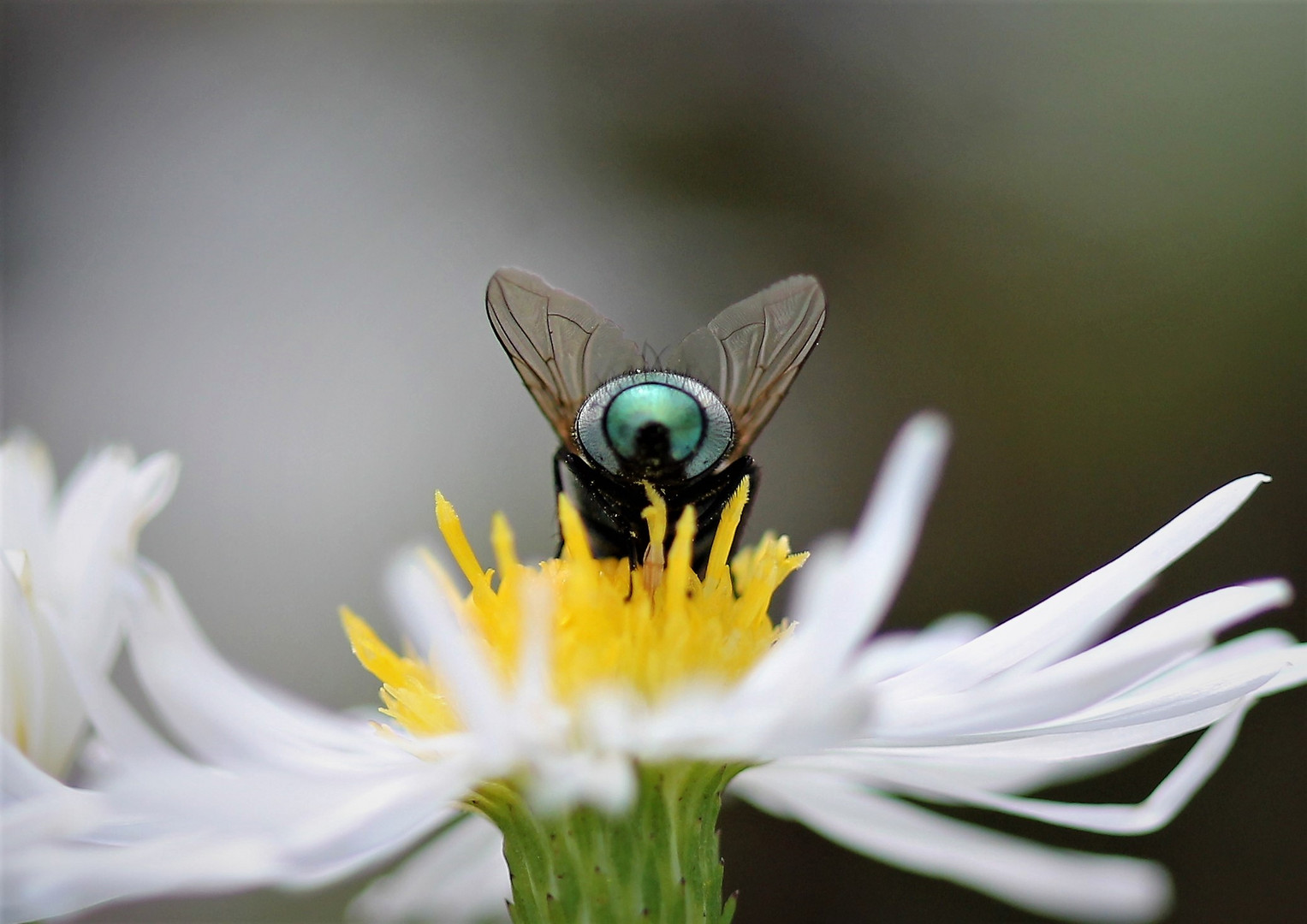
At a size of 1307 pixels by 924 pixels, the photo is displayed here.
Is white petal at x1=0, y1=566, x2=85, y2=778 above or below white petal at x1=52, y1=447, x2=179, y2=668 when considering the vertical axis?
below

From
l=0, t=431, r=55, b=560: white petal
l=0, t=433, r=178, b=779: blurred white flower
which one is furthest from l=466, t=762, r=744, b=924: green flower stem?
l=0, t=431, r=55, b=560: white petal

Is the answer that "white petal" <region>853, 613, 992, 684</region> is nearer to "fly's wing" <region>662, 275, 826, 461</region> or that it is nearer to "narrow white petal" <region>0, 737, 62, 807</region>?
"fly's wing" <region>662, 275, 826, 461</region>

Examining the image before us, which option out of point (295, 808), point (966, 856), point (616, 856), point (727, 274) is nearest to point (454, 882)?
point (616, 856)

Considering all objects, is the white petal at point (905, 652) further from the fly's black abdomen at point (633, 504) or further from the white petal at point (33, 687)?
the white petal at point (33, 687)

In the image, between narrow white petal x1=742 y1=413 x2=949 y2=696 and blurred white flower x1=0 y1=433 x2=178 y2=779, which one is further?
blurred white flower x1=0 y1=433 x2=178 y2=779

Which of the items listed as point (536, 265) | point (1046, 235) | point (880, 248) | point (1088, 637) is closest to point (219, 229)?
point (536, 265)

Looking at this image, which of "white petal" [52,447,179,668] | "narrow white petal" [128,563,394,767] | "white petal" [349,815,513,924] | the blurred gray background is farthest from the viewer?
the blurred gray background
